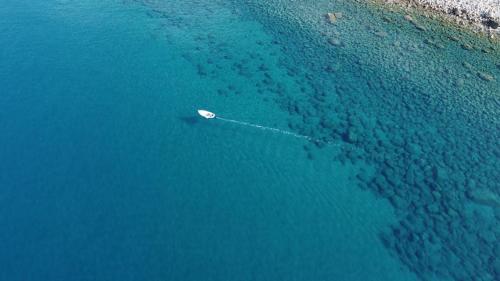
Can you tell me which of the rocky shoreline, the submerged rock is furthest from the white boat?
the rocky shoreline

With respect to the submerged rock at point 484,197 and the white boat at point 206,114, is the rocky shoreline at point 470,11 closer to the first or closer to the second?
the submerged rock at point 484,197

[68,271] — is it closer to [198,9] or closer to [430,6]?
[198,9]

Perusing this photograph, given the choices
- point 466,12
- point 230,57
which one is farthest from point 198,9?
point 466,12

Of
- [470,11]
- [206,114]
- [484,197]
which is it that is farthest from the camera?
[470,11]

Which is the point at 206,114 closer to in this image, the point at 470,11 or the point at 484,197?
the point at 484,197

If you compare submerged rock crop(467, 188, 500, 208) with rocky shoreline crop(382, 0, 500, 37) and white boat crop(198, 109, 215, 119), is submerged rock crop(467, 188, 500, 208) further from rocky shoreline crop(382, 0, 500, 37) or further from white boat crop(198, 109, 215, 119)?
rocky shoreline crop(382, 0, 500, 37)

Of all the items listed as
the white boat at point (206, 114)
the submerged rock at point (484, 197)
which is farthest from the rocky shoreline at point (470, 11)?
the white boat at point (206, 114)

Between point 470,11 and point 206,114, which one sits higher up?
point 470,11

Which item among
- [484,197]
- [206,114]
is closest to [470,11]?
[484,197]

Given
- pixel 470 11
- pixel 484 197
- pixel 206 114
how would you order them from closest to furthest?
pixel 484 197, pixel 206 114, pixel 470 11
